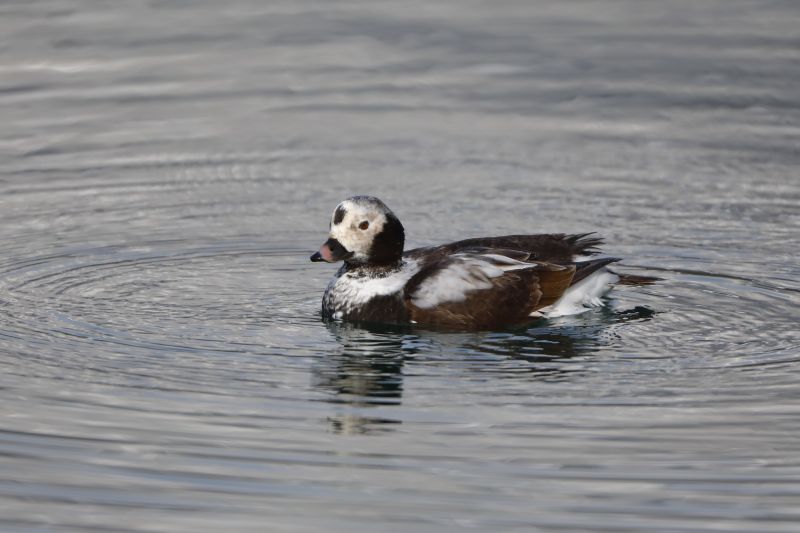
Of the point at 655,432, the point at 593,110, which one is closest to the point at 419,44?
the point at 593,110

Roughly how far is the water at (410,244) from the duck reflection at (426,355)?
1.4 inches

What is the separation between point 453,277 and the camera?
1187cm

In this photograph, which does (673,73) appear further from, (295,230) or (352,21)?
(295,230)

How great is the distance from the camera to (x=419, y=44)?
20.2 m

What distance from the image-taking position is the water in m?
8.58

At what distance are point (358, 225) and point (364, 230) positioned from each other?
6 cm

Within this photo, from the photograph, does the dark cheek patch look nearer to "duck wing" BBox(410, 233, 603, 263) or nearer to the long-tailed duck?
the long-tailed duck

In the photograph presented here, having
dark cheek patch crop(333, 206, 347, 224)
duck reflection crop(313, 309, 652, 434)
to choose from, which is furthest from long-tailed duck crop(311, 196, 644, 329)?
duck reflection crop(313, 309, 652, 434)

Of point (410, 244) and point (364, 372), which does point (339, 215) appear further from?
point (410, 244)

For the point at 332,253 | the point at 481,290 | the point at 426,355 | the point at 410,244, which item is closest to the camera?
the point at 426,355

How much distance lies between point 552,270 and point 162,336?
9.29ft

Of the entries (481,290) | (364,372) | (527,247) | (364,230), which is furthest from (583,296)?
(364,372)

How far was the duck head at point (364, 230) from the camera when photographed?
1222cm

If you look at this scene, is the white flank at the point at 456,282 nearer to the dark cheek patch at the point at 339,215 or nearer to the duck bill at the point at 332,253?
the duck bill at the point at 332,253
